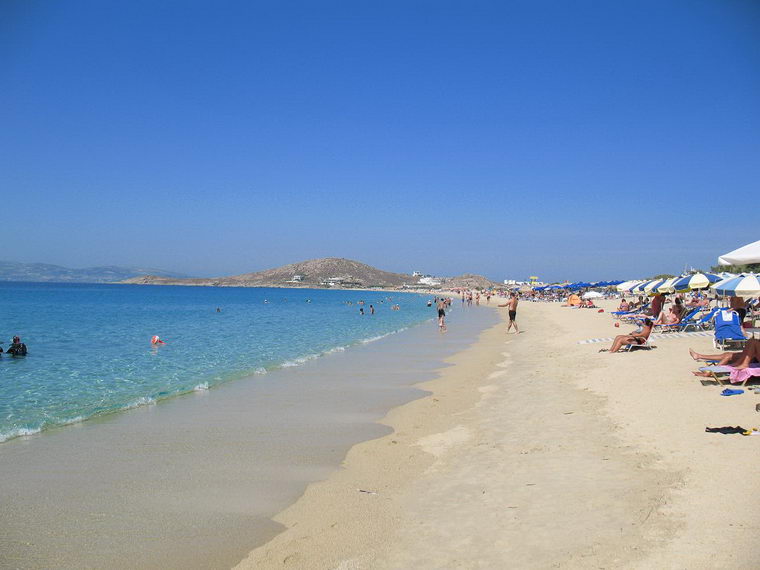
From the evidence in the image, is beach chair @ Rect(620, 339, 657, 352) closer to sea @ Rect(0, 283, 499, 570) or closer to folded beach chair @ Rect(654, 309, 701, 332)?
folded beach chair @ Rect(654, 309, 701, 332)

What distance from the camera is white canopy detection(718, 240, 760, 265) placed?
9110mm

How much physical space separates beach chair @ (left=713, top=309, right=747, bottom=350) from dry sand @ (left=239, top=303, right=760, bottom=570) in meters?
3.17

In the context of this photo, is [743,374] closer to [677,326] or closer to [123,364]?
[677,326]

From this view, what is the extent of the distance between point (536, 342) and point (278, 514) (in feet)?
47.6

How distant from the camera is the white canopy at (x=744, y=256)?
911cm

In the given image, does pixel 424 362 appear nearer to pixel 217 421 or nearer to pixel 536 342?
pixel 536 342

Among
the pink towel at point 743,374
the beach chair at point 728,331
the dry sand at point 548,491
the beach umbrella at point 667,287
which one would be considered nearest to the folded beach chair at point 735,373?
the pink towel at point 743,374

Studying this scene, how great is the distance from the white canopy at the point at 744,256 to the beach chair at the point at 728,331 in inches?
58.5

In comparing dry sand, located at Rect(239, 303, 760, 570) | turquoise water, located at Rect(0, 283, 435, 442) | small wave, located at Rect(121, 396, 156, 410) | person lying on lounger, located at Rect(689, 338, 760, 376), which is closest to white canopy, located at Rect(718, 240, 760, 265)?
person lying on lounger, located at Rect(689, 338, 760, 376)

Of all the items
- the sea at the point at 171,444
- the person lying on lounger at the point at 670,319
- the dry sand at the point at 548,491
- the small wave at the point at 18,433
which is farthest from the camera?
the person lying on lounger at the point at 670,319

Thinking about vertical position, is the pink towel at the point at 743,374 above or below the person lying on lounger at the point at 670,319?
below

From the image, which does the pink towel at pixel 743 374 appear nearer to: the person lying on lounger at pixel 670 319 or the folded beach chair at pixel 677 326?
the folded beach chair at pixel 677 326

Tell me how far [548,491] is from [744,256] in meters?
7.29

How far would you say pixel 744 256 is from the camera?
936 cm
